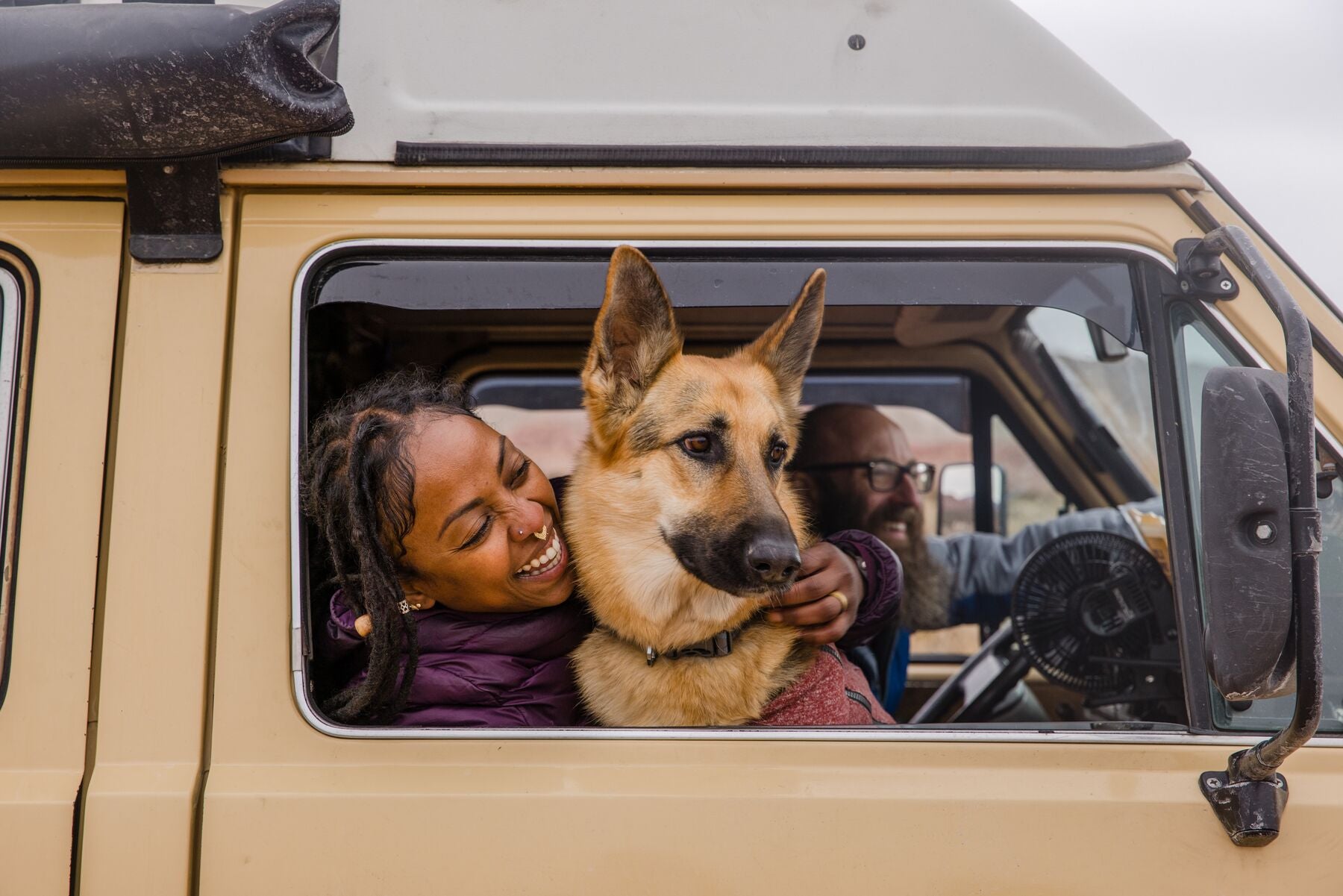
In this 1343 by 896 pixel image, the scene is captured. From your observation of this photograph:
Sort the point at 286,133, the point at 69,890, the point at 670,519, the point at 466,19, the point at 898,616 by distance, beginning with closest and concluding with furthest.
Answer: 1. the point at 69,890
2. the point at 286,133
3. the point at 466,19
4. the point at 670,519
5. the point at 898,616

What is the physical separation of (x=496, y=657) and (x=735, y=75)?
1.17 metres

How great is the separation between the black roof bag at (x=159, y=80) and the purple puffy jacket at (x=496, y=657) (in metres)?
0.85

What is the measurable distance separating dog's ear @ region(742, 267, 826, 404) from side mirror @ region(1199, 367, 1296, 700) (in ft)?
2.47

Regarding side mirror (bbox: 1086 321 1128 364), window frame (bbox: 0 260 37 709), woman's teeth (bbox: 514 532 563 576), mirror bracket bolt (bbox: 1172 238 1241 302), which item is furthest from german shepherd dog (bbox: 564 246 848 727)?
side mirror (bbox: 1086 321 1128 364)

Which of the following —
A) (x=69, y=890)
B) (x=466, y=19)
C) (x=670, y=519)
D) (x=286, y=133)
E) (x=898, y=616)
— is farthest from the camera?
(x=898, y=616)

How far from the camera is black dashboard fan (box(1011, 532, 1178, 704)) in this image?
7.97ft

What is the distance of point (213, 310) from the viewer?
59.7 inches

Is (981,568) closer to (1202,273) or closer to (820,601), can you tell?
(820,601)

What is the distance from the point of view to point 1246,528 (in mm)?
1110

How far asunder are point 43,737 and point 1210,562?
1674 millimetres

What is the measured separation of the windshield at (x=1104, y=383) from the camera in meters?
2.85

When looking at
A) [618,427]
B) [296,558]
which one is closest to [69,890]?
[296,558]

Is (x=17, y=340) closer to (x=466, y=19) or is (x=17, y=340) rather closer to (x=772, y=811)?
(x=466, y=19)

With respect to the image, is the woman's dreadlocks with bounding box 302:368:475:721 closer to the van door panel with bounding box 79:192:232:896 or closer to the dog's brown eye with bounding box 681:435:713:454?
the van door panel with bounding box 79:192:232:896
